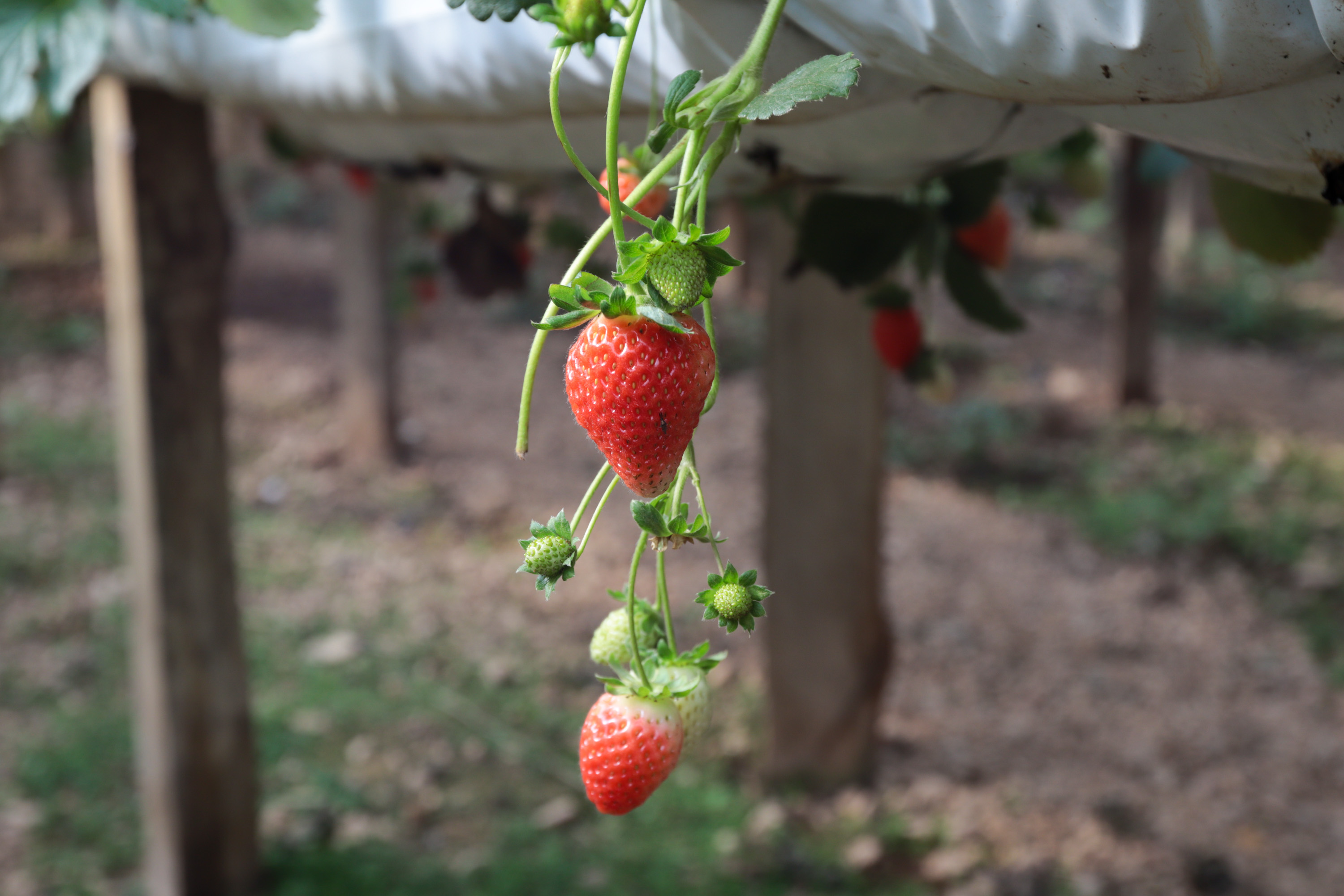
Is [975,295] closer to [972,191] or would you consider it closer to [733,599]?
[972,191]

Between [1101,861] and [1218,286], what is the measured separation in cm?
591

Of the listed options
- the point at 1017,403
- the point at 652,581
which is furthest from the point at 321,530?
the point at 1017,403

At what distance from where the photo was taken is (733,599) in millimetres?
434

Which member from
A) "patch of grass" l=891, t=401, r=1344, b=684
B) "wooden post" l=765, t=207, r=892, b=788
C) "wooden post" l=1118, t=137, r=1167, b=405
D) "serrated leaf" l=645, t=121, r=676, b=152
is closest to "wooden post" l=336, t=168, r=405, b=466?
"patch of grass" l=891, t=401, r=1344, b=684

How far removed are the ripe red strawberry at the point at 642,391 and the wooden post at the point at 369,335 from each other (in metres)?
4.11

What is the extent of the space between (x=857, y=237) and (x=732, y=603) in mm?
653

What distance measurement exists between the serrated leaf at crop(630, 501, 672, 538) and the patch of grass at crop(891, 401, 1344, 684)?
3154 millimetres

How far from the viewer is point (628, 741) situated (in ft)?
1.68

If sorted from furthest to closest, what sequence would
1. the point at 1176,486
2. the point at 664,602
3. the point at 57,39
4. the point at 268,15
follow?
the point at 1176,486 < the point at 57,39 < the point at 268,15 < the point at 664,602

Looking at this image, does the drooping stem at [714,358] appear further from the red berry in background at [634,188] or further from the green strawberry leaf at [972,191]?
the green strawberry leaf at [972,191]

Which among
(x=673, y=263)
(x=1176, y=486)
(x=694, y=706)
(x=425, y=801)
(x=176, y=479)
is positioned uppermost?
(x=673, y=263)

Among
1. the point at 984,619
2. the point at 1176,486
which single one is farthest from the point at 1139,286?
the point at 984,619

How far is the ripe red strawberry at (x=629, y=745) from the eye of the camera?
0.51 meters

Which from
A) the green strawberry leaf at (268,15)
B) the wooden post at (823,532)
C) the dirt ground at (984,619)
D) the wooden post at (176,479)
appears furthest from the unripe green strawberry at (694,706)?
the dirt ground at (984,619)
